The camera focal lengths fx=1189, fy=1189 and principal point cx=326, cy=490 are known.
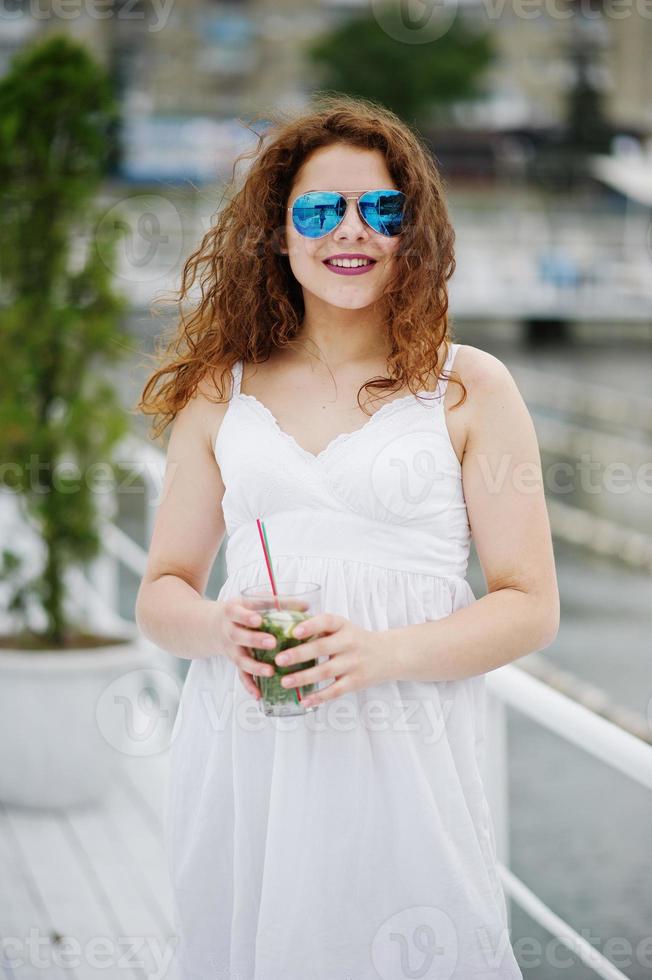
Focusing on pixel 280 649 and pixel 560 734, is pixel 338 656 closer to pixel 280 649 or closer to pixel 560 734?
pixel 280 649

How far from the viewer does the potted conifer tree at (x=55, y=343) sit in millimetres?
3094

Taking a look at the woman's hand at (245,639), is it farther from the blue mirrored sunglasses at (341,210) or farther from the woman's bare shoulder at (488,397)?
Answer: the blue mirrored sunglasses at (341,210)

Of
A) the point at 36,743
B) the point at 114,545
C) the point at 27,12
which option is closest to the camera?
the point at 36,743

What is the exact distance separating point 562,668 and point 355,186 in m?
5.12

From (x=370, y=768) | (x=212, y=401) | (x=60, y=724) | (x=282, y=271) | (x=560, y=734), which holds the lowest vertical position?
(x=60, y=724)

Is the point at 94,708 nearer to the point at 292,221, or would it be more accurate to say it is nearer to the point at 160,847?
the point at 160,847

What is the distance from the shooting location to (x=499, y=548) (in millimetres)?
1362

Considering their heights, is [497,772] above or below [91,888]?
above

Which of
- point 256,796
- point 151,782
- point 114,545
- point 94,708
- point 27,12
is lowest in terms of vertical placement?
point 151,782

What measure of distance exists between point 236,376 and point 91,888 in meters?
1.48

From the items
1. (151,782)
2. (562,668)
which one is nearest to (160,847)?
(151,782)

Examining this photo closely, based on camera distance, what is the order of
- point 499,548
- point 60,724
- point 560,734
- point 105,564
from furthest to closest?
point 105,564 < point 60,724 < point 560,734 < point 499,548

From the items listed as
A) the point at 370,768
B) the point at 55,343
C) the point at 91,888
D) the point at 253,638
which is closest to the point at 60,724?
the point at 91,888

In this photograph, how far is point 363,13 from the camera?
131ft
